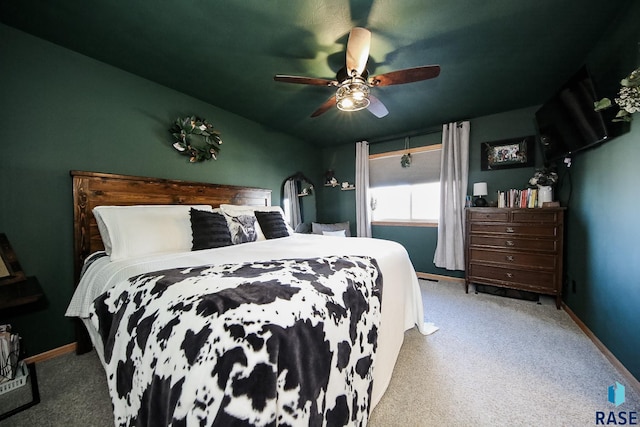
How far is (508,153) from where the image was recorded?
313 centimetres

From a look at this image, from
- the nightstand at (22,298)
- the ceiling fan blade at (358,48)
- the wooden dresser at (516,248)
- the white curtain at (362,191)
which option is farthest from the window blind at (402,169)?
the nightstand at (22,298)

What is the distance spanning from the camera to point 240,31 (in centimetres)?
168

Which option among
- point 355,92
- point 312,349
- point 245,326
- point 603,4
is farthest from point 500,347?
point 603,4

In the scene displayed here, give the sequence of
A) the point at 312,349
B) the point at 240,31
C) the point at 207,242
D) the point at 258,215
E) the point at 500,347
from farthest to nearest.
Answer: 1. the point at 258,215
2. the point at 207,242
3. the point at 500,347
4. the point at 240,31
5. the point at 312,349

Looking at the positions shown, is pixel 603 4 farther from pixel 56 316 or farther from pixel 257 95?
pixel 56 316

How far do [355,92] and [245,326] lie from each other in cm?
186

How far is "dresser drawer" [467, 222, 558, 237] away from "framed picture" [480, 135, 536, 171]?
37.6 inches

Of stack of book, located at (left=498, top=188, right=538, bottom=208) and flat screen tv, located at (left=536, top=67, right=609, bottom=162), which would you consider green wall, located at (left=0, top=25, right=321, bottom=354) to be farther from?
stack of book, located at (left=498, top=188, right=538, bottom=208)

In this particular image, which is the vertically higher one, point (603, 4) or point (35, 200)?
point (603, 4)

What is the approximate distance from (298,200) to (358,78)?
101 inches

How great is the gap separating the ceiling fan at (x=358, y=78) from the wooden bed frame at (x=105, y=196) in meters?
1.61

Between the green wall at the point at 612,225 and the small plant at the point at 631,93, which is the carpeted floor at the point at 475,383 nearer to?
the green wall at the point at 612,225

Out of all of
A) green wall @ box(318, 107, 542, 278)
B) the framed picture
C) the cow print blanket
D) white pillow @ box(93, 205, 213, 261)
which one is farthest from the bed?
the framed picture

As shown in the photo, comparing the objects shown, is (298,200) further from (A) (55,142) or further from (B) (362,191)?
(A) (55,142)
